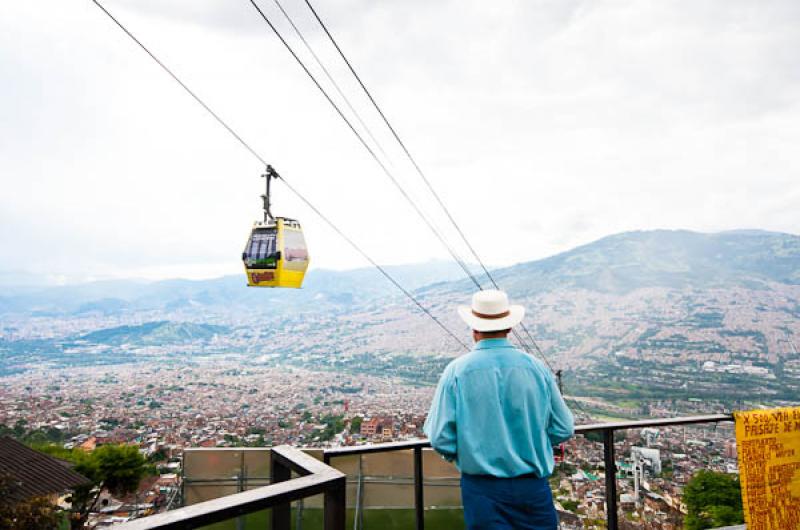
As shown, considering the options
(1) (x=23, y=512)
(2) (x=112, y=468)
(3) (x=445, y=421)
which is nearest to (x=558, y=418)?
(3) (x=445, y=421)

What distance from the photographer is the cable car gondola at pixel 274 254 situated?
7129 mm

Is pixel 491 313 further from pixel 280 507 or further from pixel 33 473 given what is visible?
pixel 33 473

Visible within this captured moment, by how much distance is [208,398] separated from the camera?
42688 mm

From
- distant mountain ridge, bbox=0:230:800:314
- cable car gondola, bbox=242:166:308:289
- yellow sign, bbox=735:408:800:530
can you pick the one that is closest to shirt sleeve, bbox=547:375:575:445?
yellow sign, bbox=735:408:800:530

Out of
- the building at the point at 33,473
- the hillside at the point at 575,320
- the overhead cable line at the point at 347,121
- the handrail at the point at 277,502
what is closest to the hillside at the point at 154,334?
the hillside at the point at 575,320

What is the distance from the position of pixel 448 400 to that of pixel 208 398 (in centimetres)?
4501

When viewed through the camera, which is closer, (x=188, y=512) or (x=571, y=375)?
(x=188, y=512)

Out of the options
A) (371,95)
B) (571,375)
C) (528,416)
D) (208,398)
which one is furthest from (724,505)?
(208,398)

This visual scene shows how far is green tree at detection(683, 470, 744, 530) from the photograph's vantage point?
2.75 meters

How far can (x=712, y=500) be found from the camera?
284 cm

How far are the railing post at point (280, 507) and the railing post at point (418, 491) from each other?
4.00 ft

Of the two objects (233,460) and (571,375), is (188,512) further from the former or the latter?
(571,375)

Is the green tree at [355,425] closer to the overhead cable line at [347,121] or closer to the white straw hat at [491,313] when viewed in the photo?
the overhead cable line at [347,121]

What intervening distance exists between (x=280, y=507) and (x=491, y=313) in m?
1.21
